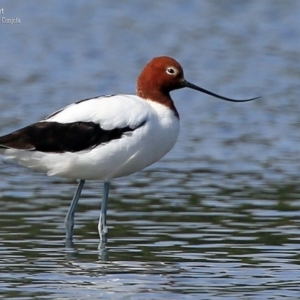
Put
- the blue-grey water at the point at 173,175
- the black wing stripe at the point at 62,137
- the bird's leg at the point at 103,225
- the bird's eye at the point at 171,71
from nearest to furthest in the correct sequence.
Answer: the blue-grey water at the point at 173,175
the bird's leg at the point at 103,225
the black wing stripe at the point at 62,137
the bird's eye at the point at 171,71

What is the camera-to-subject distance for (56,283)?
859 centimetres

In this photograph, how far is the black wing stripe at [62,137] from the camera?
34.5 ft

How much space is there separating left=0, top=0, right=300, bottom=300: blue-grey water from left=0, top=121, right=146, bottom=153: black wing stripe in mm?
707

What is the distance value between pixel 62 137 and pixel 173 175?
8.99 feet

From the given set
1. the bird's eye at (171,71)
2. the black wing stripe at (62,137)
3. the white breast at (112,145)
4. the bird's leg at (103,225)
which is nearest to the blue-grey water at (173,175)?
the bird's leg at (103,225)

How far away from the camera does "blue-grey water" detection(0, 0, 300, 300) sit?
8.91 metres

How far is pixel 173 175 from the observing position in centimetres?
1316

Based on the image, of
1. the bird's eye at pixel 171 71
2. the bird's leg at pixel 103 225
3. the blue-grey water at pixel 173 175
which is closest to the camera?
the blue-grey water at pixel 173 175

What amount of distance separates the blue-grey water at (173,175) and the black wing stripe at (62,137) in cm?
71

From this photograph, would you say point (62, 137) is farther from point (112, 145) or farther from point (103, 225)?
point (103, 225)

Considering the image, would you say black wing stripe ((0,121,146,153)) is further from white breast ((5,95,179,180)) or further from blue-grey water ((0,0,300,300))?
blue-grey water ((0,0,300,300))

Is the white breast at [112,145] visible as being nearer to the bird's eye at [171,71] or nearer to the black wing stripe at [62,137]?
the black wing stripe at [62,137]

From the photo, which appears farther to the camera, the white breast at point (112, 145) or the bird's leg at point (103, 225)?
the white breast at point (112, 145)

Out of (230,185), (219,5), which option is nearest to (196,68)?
(219,5)
